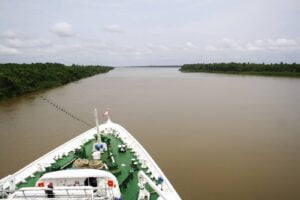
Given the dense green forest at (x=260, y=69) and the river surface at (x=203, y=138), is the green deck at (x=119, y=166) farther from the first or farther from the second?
the dense green forest at (x=260, y=69)

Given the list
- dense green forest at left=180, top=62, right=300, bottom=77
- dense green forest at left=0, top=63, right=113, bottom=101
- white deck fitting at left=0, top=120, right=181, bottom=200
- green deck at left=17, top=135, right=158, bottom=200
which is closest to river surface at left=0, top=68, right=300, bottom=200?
white deck fitting at left=0, top=120, right=181, bottom=200

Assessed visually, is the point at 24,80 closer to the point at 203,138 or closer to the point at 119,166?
the point at 203,138

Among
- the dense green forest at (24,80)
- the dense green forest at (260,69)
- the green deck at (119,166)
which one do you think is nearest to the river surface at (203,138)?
the green deck at (119,166)

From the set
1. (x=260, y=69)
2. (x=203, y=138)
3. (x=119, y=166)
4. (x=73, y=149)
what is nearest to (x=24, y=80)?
(x=73, y=149)

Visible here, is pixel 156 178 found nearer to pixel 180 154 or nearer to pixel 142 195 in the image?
pixel 142 195

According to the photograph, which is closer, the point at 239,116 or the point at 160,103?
A: the point at 239,116

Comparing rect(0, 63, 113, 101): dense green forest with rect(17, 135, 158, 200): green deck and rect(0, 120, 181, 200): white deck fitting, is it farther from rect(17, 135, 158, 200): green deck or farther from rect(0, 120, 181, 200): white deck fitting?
rect(17, 135, 158, 200): green deck

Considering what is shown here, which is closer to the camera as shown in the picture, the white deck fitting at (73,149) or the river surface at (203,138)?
the white deck fitting at (73,149)

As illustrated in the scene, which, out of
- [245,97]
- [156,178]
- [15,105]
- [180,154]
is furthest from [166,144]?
[15,105]
